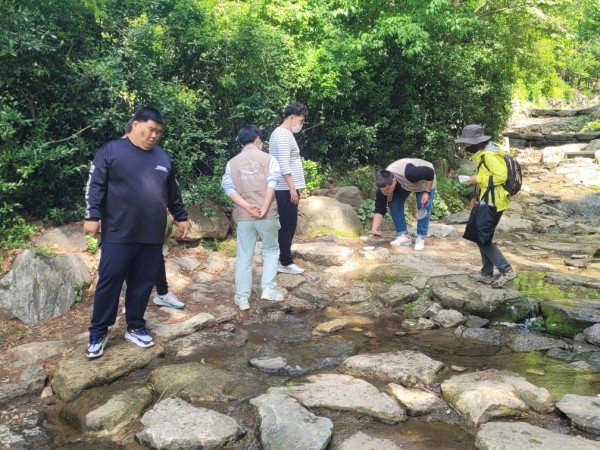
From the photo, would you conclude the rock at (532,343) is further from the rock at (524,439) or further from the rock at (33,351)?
the rock at (33,351)

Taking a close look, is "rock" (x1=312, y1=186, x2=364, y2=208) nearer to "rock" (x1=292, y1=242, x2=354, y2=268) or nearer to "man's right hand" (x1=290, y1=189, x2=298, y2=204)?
"rock" (x1=292, y1=242, x2=354, y2=268)

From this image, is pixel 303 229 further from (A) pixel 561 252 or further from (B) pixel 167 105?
Answer: (A) pixel 561 252

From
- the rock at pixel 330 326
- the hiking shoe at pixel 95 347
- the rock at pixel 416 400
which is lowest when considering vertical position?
the rock at pixel 330 326

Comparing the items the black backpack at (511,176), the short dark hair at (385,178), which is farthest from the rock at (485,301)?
the short dark hair at (385,178)

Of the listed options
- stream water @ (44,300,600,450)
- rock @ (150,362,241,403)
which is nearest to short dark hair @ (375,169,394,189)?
stream water @ (44,300,600,450)

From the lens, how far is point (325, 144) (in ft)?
34.8

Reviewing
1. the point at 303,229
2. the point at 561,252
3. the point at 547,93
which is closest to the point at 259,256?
the point at 303,229

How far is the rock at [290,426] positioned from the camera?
317cm

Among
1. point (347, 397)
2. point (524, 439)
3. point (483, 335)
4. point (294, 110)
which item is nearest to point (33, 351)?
point (347, 397)

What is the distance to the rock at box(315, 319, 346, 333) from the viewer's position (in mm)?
5203

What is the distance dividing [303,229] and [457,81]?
20.4ft

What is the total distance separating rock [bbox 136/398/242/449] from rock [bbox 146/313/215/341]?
1.34 meters

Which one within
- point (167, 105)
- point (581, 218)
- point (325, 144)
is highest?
point (167, 105)

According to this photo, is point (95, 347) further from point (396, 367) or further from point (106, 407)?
point (396, 367)
